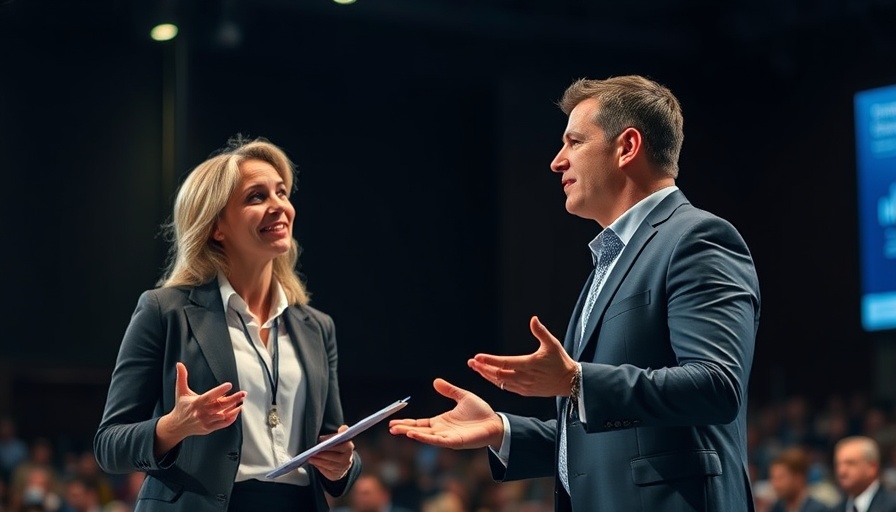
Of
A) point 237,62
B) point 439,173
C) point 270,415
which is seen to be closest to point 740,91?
point 439,173

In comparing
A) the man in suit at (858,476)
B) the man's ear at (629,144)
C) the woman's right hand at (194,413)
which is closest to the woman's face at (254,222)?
the woman's right hand at (194,413)

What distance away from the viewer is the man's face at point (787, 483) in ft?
25.3

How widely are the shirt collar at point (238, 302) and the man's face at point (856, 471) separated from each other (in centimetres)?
510

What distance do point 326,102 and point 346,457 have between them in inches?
354

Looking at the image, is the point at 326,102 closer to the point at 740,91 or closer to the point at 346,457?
the point at 740,91

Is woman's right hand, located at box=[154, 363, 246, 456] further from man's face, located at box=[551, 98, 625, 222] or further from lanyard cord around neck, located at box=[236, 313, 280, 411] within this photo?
man's face, located at box=[551, 98, 625, 222]

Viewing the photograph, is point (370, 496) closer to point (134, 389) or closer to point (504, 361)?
point (134, 389)

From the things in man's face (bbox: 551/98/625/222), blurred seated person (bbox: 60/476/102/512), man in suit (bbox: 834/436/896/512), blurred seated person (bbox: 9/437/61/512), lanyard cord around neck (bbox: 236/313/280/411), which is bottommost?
blurred seated person (bbox: 60/476/102/512)

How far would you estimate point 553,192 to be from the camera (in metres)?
12.4

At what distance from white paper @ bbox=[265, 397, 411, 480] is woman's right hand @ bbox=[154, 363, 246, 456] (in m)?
0.16

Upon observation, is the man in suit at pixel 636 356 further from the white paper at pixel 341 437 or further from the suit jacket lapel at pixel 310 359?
the suit jacket lapel at pixel 310 359

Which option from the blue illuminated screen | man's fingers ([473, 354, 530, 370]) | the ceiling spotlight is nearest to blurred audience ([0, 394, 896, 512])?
the blue illuminated screen

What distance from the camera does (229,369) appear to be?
283 centimetres

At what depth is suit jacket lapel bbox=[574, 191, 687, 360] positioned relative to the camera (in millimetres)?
Answer: 2441
